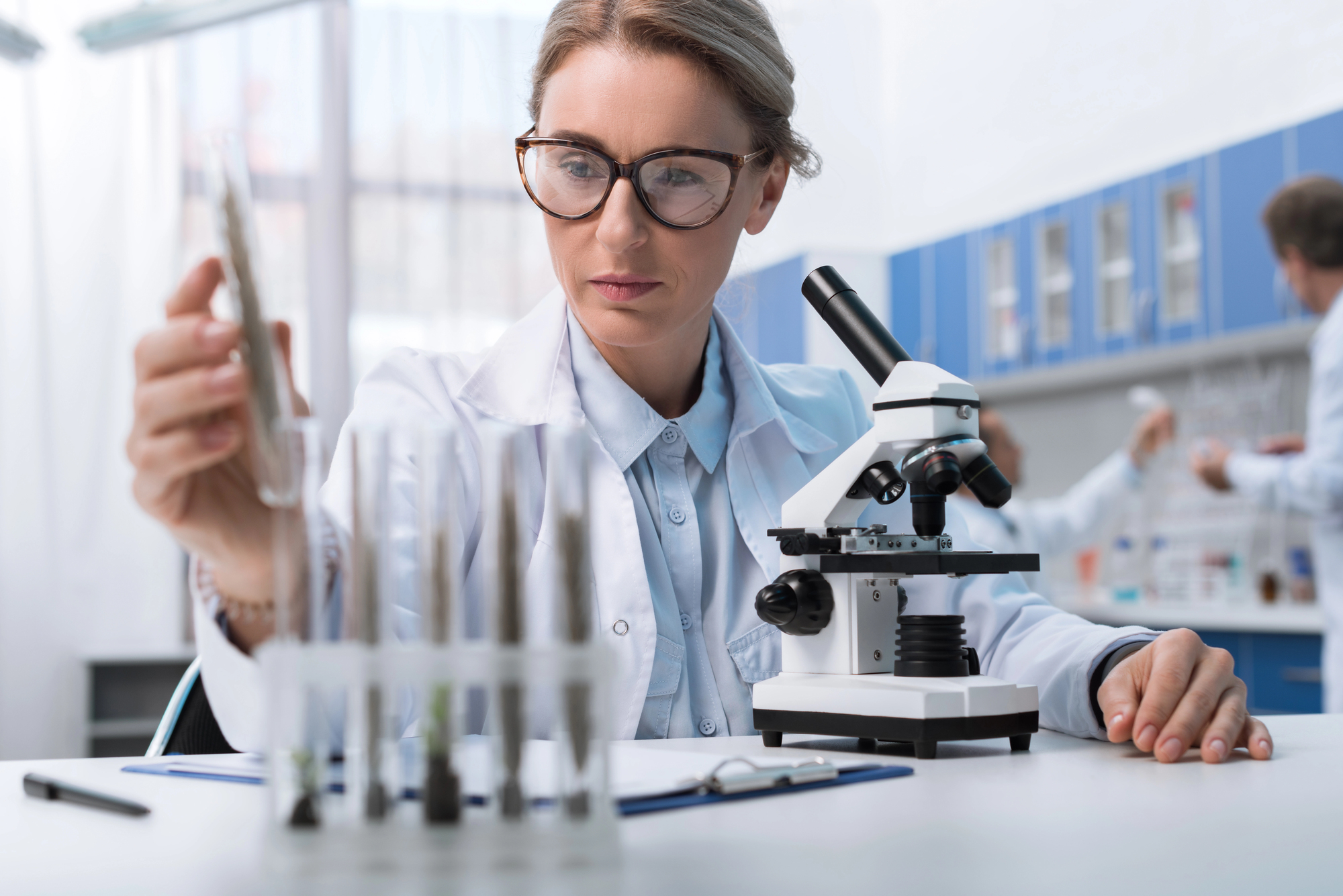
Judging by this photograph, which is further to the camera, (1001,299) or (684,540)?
(1001,299)

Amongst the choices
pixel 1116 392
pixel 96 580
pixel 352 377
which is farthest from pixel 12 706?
pixel 1116 392

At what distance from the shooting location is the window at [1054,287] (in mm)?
4504

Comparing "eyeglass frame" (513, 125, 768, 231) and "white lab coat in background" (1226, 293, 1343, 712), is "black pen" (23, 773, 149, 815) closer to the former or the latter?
"eyeglass frame" (513, 125, 768, 231)

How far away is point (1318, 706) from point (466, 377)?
2960mm

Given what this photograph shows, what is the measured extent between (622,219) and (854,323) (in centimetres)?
26

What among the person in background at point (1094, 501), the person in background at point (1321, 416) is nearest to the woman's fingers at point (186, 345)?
the person in background at point (1321, 416)

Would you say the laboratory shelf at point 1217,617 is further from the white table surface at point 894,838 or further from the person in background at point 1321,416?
the white table surface at point 894,838

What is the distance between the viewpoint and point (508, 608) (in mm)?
569

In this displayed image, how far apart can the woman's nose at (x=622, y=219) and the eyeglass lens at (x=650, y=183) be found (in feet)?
0.05

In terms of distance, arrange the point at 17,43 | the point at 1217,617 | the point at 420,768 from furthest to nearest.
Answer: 1. the point at 1217,617
2. the point at 17,43
3. the point at 420,768

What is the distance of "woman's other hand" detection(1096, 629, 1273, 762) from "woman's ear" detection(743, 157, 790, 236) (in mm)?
654

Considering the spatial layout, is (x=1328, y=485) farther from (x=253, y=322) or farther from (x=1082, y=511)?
(x=253, y=322)

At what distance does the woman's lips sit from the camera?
1.20m

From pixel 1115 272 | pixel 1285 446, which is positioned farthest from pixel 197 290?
pixel 1115 272
